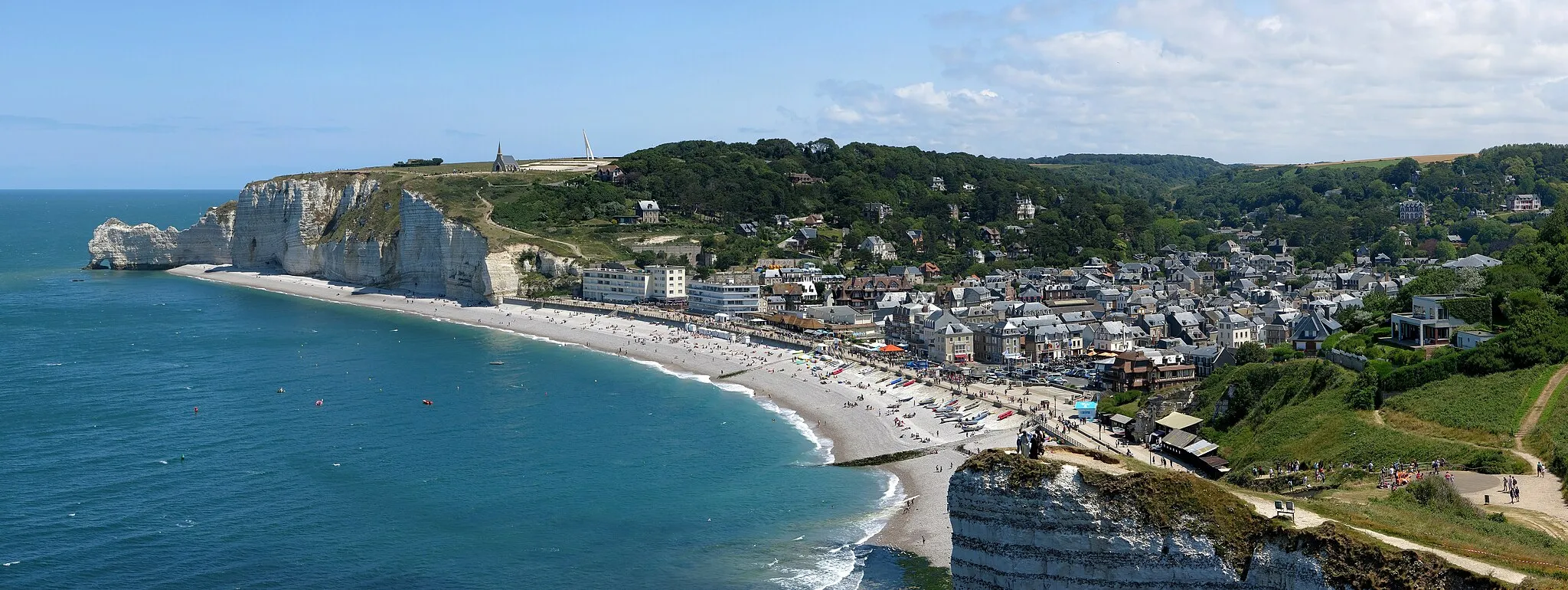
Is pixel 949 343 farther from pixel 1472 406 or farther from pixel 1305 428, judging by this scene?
pixel 1472 406

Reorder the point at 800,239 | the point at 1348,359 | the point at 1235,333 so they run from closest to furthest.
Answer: the point at 1348,359 → the point at 1235,333 → the point at 800,239

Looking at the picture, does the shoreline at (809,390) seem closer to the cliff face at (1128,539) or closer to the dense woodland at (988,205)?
the cliff face at (1128,539)

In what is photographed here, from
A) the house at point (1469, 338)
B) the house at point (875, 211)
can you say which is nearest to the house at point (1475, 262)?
the house at point (1469, 338)

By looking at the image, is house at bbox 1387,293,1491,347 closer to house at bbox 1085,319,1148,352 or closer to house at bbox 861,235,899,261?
house at bbox 1085,319,1148,352

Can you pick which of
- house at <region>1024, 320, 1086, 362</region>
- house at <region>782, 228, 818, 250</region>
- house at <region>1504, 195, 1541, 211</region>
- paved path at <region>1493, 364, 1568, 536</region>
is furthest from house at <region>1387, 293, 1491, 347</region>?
house at <region>1504, 195, 1541, 211</region>

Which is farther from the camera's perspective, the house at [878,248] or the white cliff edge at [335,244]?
the house at [878,248]

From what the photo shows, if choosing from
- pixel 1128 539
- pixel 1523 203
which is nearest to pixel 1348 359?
pixel 1128 539
